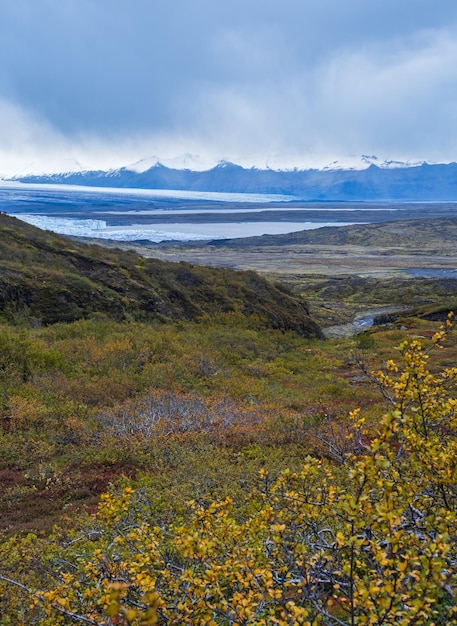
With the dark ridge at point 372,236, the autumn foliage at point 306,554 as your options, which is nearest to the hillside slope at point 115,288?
the autumn foliage at point 306,554

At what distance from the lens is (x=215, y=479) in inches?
319

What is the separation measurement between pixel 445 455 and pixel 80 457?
798 centimetres

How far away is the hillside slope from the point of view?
20.9 metres

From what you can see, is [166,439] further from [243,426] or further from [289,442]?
[289,442]

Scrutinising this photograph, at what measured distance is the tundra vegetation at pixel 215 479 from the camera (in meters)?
3.15

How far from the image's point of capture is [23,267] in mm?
22422

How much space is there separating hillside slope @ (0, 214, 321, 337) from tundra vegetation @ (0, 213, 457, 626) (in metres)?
1.22

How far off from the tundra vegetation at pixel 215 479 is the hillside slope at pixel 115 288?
47.9 inches

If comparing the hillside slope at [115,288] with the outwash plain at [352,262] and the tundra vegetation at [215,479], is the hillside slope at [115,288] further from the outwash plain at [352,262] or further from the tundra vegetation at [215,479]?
the outwash plain at [352,262]

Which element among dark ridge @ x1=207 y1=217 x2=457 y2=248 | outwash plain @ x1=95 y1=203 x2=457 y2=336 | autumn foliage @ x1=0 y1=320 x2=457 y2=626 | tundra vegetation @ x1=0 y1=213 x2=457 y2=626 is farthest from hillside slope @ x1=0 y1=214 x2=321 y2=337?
dark ridge @ x1=207 y1=217 x2=457 y2=248

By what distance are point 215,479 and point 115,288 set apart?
18.4 m

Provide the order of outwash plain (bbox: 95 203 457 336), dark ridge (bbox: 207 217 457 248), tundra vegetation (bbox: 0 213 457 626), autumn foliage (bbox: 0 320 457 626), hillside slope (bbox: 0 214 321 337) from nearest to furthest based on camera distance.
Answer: autumn foliage (bbox: 0 320 457 626) < tundra vegetation (bbox: 0 213 457 626) < hillside slope (bbox: 0 214 321 337) < outwash plain (bbox: 95 203 457 336) < dark ridge (bbox: 207 217 457 248)

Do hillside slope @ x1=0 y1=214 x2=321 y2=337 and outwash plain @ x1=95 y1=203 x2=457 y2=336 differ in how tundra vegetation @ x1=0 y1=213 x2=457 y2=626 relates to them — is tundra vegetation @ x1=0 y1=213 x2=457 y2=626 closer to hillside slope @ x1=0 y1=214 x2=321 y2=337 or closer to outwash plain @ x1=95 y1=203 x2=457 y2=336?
hillside slope @ x1=0 y1=214 x2=321 y2=337

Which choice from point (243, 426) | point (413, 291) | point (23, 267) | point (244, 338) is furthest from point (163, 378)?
point (413, 291)
